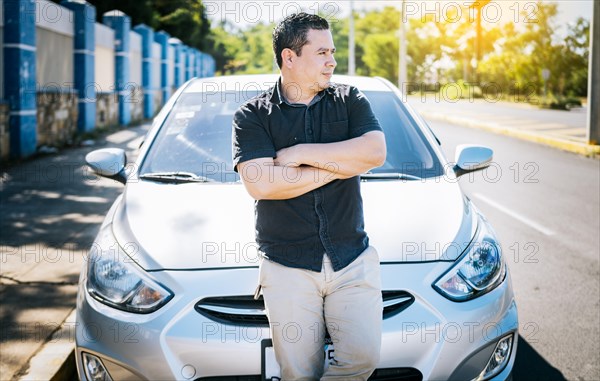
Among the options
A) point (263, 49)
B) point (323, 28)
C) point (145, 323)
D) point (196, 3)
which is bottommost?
point (145, 323)

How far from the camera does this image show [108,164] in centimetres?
385

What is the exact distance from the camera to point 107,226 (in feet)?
11.0

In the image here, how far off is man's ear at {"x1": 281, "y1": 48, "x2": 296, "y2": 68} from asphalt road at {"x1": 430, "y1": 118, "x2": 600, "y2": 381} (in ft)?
7.26

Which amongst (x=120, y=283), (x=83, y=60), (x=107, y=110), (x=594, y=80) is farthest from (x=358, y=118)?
(x=107, y=110)

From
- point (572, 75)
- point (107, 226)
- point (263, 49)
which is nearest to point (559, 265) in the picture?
point (107, 226)

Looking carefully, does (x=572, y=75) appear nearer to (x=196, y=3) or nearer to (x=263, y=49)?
(x=196, y=3)

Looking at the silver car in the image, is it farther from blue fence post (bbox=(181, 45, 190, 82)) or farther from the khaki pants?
blue fence post (bbox=(181, 45, 190, 82))

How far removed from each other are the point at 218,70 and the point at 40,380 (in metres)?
73.1

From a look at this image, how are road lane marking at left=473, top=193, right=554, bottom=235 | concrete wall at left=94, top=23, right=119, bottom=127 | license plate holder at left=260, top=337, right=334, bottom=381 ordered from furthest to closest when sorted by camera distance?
concrete wall at left=94, top=23, right=119, bottom=127 < road lane marking at left=473, top=193, right=554, bottom=235 < license plate holder at left=260, top=337, right=334, bottom=381

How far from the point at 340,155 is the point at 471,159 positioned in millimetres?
1802

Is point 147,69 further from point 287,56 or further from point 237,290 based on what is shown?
point 287,56

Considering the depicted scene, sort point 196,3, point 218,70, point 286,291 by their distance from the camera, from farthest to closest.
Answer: point 218,70
point 196,3
point 286,291

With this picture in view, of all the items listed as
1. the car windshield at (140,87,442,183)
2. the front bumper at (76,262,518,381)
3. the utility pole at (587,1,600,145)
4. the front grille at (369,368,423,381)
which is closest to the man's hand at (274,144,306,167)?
the front bumper at (76,262,518,381)

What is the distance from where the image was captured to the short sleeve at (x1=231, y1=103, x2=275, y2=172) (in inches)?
93.7
